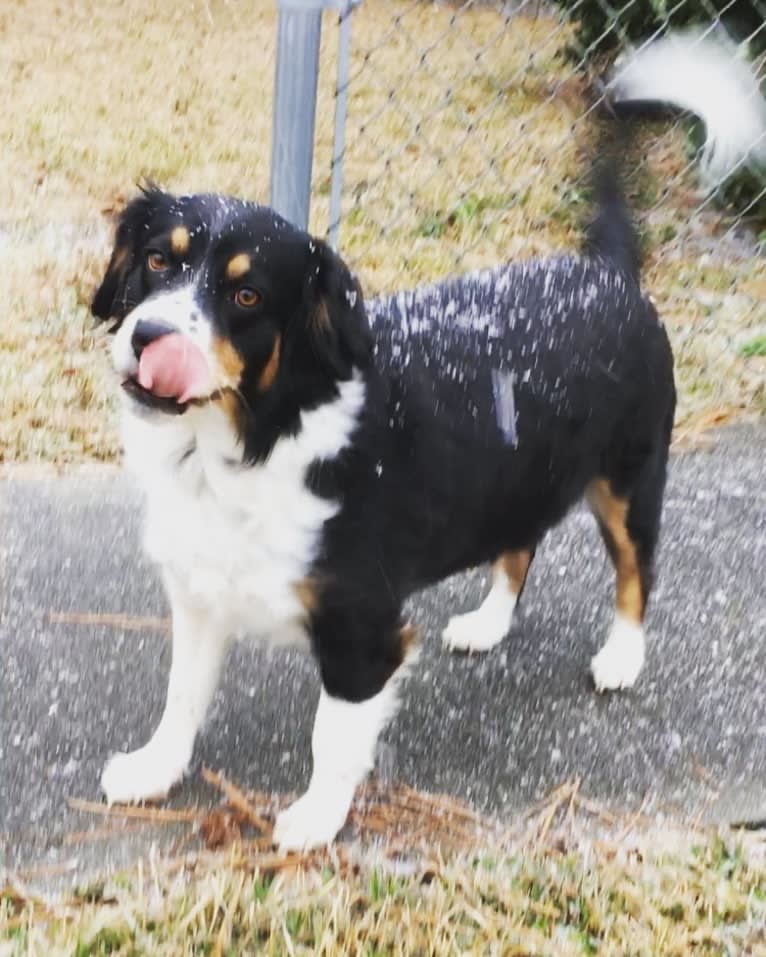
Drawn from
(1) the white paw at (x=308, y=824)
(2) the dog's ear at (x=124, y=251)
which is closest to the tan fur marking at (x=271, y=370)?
(2) the dog's ear at (x=124, y=251)

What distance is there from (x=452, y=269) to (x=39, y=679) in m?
2.81

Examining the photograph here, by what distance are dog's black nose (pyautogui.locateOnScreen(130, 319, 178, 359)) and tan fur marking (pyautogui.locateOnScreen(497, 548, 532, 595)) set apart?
121 centimetres

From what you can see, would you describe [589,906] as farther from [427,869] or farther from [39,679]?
[39,679]

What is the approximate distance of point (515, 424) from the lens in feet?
7.11

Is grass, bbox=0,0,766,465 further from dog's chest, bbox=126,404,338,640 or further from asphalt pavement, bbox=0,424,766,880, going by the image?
dog's chest, bbox=126,404,338,640

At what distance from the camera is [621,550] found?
2553 millimetres

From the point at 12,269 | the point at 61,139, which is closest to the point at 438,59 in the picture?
the point at 61,139

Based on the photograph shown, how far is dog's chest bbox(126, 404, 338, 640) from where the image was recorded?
1889mm

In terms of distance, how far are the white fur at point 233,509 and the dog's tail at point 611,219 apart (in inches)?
34.8

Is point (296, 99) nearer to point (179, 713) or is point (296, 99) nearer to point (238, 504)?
point (238, 504)

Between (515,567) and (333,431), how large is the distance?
909mm

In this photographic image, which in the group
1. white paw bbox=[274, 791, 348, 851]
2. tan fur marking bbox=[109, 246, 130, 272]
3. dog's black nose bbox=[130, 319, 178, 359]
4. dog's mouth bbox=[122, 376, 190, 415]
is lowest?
white paw bbox=[274, 791, 348, 851]

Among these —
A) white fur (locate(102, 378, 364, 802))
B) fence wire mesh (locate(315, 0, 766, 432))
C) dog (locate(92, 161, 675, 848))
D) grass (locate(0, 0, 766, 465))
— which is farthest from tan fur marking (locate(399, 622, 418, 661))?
fence wire mesh (locate(315, 0, 766, 432))

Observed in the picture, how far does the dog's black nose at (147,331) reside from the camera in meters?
1.64
